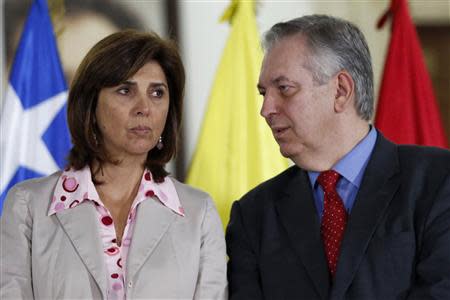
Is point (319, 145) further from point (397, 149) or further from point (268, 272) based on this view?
point (268, 272)

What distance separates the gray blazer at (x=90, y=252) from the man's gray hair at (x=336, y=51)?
567 mm

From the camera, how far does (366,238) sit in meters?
2.33

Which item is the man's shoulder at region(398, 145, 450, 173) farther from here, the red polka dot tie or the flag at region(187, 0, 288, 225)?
the flag at region(187, 0, 288, 225)

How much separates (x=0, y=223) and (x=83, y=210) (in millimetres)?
239

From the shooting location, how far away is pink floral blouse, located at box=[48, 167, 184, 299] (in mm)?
2336

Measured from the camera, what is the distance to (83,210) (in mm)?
2400

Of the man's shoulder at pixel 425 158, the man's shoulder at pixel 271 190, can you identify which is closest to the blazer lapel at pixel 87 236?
the man's shoulder at pixel 271 190

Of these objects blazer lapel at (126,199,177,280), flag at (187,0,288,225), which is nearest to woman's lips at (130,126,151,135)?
blazer lapel at (126,199,177,280)

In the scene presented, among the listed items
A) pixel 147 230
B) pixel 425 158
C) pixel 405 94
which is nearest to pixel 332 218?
pixel 425 158

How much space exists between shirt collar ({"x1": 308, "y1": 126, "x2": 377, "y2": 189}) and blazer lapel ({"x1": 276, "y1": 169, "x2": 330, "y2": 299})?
0.13m

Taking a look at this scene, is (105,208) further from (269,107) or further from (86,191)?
(269,107)

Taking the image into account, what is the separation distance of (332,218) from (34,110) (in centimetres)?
153

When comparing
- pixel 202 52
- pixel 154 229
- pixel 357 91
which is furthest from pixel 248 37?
pixel 154 229

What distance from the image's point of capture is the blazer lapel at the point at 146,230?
2.33 m
